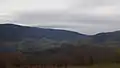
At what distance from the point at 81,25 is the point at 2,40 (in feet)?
1.22

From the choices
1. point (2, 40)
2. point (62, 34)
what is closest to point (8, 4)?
point (2, 40)

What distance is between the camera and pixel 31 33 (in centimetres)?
83

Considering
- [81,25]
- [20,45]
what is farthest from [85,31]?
[20,45]

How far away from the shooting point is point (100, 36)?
810mm

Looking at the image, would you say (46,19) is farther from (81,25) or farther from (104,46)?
(104,46)

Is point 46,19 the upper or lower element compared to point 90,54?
upper

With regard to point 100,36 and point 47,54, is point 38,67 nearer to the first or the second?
point 47,54

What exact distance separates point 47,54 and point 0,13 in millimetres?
279

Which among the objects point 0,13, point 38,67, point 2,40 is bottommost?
point 38,67

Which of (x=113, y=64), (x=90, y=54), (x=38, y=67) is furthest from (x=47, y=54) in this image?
(x=113, y=64)

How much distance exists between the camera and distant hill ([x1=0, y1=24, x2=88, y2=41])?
0.82 metres

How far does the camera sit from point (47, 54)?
2.60 ft

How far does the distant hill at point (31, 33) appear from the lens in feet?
2.68

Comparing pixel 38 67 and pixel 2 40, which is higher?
pixel 2 40
